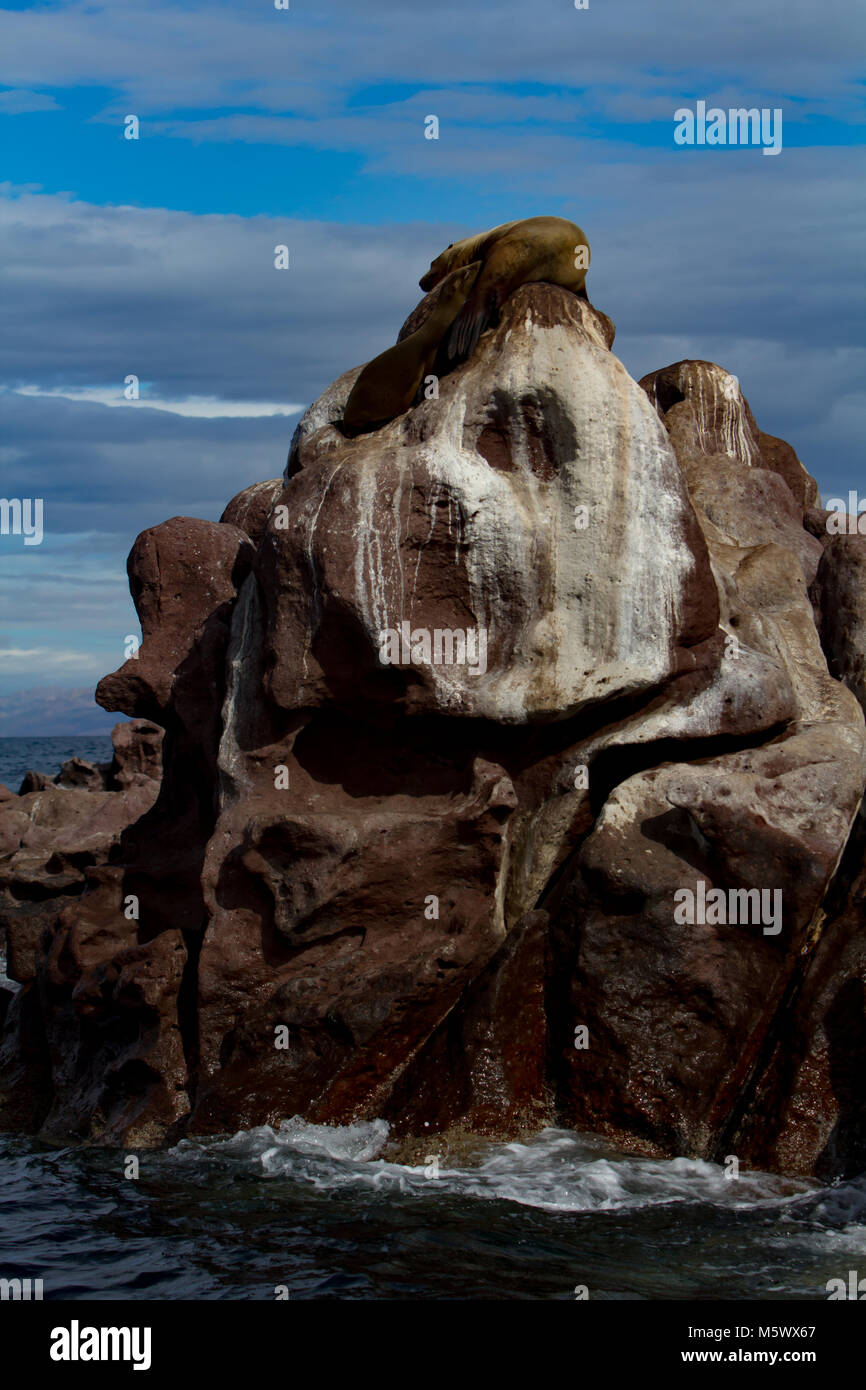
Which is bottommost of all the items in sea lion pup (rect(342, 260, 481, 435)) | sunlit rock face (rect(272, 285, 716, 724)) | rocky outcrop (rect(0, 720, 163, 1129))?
rocky outcrop (rect(0, 720, 163, 1129))

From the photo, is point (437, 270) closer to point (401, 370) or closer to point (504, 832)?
point (401, 370)

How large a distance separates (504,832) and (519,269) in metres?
4.71

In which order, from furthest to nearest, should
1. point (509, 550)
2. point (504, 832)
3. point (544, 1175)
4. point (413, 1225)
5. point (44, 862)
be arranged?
Answer: point (44, 862) < point (509, 550) < point (504, 832) < point (544, 1175) < point (413, 1225)

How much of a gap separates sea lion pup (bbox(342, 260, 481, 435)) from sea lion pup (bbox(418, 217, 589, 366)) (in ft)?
0.42

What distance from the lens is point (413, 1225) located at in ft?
29.5

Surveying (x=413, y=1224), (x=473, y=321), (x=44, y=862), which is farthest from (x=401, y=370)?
(x=44, y=862)

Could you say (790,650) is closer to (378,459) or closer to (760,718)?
(760,718)

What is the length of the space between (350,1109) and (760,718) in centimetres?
423

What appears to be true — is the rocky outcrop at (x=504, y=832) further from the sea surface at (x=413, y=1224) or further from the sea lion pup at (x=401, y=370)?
the sea surface at (x=413, y=1224)

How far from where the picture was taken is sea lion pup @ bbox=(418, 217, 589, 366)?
1250cm

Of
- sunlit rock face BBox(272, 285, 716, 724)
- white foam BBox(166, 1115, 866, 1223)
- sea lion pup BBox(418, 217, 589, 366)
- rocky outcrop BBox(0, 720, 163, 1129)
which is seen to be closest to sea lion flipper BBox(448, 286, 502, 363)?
sea lion pup BBox(418, 217, 589, 366)

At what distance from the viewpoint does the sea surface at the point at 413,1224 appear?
8203 millimetres

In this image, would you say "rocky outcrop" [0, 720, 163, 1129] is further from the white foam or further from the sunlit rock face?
the sunlit rock face
